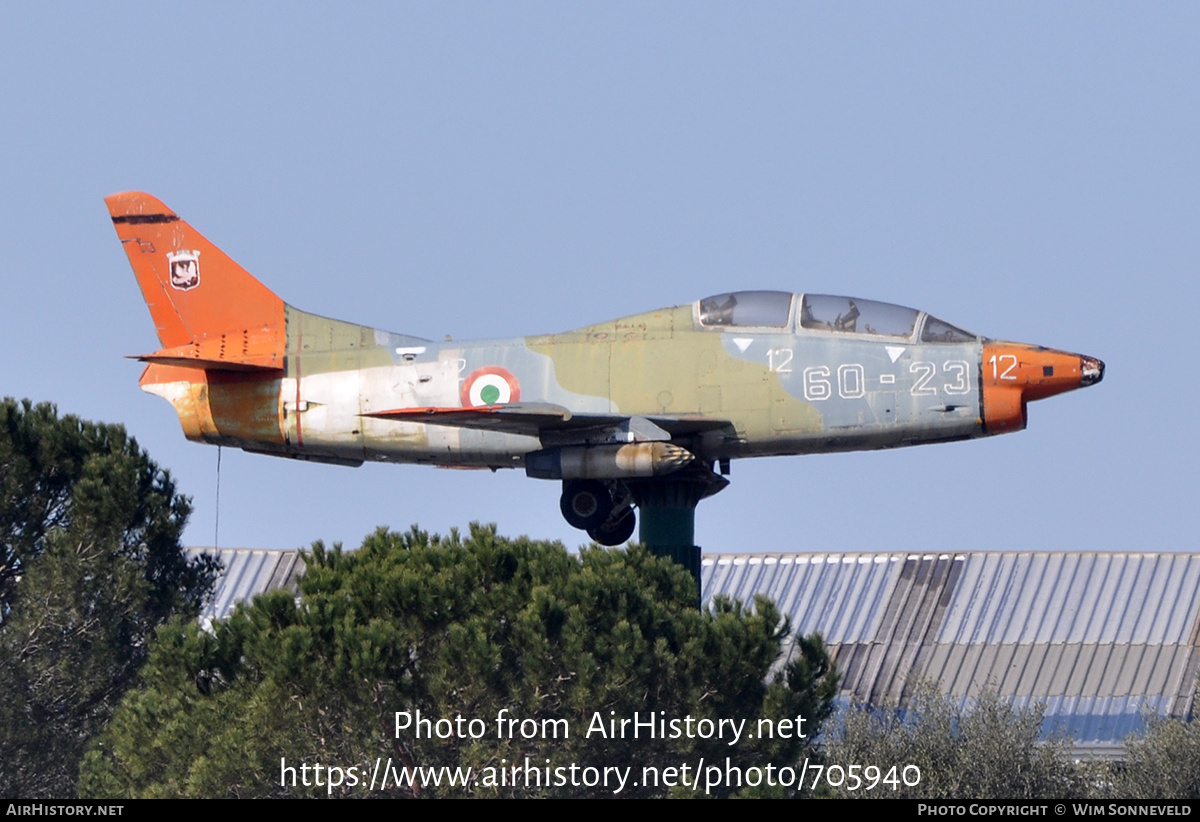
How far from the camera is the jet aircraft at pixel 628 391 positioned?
1171 inches

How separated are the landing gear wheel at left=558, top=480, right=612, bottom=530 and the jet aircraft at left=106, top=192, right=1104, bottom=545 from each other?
0.8 inches

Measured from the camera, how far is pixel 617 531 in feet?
104

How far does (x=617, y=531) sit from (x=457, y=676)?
344 cm

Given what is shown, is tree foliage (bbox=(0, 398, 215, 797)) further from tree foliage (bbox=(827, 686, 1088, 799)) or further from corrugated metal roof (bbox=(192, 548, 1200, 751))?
tree foliage (bbox=(827, 686, 1088, 799))

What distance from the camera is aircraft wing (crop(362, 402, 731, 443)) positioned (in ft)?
97.6

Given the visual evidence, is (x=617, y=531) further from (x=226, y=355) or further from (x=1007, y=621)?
(x=1007, y=621)

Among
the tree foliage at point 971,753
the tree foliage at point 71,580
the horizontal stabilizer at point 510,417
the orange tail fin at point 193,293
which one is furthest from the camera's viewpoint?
the tree foliage at point 71,580

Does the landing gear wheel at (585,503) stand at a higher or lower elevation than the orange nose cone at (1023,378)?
lower

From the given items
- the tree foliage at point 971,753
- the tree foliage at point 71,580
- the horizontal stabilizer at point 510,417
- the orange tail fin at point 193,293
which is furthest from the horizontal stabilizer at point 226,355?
the tree foliage at point 971,753

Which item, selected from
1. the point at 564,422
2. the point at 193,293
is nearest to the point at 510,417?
the point at 564,422

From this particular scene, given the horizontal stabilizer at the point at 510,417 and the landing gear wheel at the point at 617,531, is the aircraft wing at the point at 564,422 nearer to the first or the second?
the horizontal stabilizer at the point at 510,417

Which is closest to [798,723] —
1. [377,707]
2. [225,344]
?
[377,707]

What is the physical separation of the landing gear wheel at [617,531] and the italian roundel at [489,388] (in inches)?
91.7

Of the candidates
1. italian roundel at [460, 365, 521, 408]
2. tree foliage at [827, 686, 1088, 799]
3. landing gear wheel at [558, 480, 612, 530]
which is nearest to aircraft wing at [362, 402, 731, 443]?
italian roundel at [460, 365, 521, 408]
